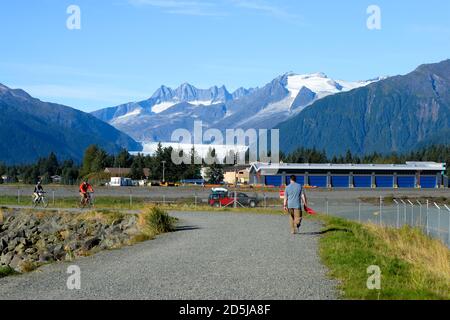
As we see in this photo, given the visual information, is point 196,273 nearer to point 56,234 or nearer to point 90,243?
point 90,243

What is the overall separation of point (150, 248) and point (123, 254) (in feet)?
4.81

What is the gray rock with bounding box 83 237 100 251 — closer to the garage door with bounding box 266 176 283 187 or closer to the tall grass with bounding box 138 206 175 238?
the tall grass with bounding box 138 206 175 238

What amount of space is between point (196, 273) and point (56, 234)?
2141cm

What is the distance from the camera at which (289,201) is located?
892 inches

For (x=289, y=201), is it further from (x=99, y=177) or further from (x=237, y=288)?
(x=99, y=177)

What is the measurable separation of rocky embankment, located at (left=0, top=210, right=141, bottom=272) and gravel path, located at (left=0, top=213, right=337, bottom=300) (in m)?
4.51

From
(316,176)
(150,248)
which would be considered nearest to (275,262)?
(150,248)

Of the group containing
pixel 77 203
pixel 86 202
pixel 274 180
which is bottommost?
pixel 77 203

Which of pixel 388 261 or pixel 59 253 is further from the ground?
pixel 388 261

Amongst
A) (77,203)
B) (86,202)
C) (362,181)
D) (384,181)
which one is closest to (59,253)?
(86,202)

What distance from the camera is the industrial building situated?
5015 inches

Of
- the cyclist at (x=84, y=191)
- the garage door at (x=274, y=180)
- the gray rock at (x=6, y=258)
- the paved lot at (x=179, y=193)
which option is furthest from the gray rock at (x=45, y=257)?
the garage door at (x=274, y=180)

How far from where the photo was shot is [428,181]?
442ft

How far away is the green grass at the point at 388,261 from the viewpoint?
38.5 feet
